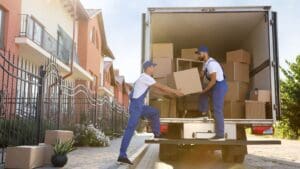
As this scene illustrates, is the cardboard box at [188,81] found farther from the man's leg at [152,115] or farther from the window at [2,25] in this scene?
the window at [2,25]

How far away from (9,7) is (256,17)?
34.2 ft

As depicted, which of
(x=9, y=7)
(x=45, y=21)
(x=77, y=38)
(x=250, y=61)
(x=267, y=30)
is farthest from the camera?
(x=77, y=38)

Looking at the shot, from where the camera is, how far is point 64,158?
7.31 meters

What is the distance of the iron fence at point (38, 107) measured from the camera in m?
7.81

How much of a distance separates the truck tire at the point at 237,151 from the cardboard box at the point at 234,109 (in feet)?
1.79

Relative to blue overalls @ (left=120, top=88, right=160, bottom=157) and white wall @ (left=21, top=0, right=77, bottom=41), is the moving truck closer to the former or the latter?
blue overalls @ (left=120, top=88, right=160, bottom=157)

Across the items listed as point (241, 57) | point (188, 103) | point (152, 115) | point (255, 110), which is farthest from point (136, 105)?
point (241, 57)

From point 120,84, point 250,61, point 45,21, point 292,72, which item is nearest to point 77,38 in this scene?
point 45,21

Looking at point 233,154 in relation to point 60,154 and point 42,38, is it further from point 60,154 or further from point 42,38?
point 42,38

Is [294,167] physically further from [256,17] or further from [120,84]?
[120,84]

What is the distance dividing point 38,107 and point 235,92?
4.17 m

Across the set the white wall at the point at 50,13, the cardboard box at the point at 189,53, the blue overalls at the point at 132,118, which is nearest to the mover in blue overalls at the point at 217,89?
the blue overalls at the point at 132,118

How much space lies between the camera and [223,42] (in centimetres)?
1109

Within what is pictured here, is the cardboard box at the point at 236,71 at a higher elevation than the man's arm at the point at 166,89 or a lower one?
higher
